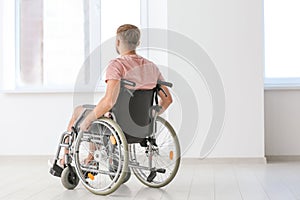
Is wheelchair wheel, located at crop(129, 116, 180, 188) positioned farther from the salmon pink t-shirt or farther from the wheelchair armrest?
the salmon pink t-shirt

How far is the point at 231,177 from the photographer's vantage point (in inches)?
155

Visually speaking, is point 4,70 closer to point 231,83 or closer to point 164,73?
point 164,73

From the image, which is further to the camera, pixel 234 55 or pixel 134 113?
pixel 234 55

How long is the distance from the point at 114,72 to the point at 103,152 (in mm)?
445

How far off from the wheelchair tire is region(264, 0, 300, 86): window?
2.48 metres

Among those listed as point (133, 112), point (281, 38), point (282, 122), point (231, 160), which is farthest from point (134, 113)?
point (281, 38)

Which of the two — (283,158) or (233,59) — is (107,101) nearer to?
(233,59)

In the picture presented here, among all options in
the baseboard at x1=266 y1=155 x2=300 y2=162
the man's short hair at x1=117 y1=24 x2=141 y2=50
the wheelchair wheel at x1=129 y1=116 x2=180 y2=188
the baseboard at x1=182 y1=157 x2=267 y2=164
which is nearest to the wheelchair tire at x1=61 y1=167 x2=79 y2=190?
the wheelchair wheel at x1=129 y1=116 x2=180 y2=188

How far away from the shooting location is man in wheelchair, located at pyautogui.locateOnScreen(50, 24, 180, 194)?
10.3 feet

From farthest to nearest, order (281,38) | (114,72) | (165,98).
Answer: (281,38)
(165,98)
(114,72)

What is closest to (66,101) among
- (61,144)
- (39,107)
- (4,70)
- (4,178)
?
(39,107)

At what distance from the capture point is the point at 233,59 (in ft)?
15.8

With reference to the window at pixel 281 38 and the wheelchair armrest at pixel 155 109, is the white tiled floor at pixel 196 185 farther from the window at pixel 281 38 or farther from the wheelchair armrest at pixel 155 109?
the window at pixel 281 38

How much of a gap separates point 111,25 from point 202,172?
5.88 ft
